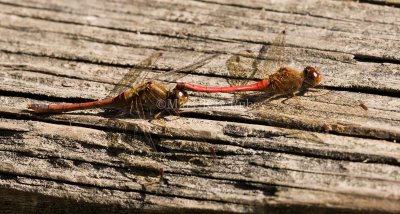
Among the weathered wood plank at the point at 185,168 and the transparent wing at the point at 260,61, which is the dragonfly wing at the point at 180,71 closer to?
the transparent wing at the point at 260,61

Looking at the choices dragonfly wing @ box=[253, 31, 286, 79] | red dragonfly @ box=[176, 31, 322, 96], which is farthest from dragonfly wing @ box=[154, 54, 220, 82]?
dragonfly wing @ box=[253, 31, 286, 79]

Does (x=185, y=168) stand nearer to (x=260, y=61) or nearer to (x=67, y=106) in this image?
(x=67, y=106)

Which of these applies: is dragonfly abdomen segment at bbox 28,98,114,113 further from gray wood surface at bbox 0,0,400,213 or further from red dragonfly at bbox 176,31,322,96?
red dragonfly at bbox 176,31,322,96

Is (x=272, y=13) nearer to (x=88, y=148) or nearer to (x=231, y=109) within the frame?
(x=231, y=109)


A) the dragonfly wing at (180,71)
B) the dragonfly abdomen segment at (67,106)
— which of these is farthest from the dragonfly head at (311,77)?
the dragonfly abdomen segment at (67,106)

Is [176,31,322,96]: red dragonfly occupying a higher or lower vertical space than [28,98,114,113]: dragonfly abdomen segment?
higher

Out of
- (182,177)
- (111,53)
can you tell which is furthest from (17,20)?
(182,177)
